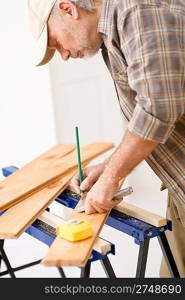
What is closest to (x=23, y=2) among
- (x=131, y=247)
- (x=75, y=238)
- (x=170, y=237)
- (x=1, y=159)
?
(x=1, y=159)

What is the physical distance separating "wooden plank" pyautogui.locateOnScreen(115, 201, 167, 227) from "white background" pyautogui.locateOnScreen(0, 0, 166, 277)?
1.78 metres

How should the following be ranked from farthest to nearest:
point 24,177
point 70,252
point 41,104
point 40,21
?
point 41,104
point 24,177
point 40,21
point 70,252

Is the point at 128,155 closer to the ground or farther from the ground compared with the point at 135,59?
closer to the ground

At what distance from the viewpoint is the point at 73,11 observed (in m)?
1.65

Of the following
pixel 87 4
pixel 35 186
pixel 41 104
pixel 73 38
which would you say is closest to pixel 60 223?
pixel 35 186

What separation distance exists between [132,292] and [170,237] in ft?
2.89

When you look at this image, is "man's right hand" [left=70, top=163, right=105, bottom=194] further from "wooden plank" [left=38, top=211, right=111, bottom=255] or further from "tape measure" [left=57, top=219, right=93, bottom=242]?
"tape measure" [left=57, top=219, right=93, bottom=242]

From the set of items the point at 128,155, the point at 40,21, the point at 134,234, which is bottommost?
the point at 134,234

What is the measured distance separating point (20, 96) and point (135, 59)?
8.57 ft

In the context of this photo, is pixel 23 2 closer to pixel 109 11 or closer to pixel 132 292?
pixel 109 11

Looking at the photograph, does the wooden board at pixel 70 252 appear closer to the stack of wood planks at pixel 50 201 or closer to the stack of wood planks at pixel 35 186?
the stack of wood planks at pixel 50 201

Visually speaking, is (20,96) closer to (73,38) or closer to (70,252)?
(73,38)

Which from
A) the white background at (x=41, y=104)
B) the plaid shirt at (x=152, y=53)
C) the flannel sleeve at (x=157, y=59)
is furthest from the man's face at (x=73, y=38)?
the white background at (x=41, y=104)

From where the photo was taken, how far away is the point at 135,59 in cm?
150
